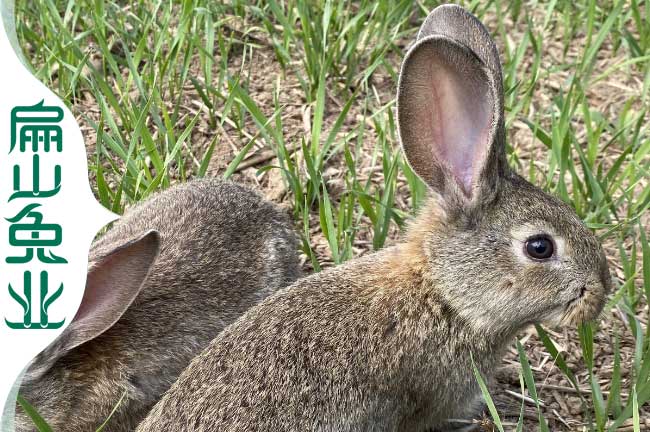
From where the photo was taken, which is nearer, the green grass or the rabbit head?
the rabbit head

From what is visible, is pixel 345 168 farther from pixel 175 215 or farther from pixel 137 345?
pixel 137 345

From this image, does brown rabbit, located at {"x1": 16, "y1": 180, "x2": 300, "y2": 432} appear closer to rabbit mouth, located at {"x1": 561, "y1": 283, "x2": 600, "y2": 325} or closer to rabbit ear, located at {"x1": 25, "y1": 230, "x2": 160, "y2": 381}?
rabbit ear, located at {"x1": 25, "y1": 230, "x2": 160, "y2": 381}

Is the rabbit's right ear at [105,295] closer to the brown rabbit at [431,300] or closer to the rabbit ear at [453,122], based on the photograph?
the brown rabbit at [431,300]

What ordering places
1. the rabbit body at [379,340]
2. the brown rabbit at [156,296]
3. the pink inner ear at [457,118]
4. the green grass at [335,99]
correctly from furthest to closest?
the green grass at [335,99] < the brown rabbit at [156,296] < the pink inner ear at [457,118] < the rabbit body at [379,340]

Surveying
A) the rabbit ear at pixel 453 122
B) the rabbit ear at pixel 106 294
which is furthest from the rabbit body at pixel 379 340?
the rabbit ear at pixel 106 294

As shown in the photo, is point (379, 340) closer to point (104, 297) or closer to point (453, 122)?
point (453, 122)

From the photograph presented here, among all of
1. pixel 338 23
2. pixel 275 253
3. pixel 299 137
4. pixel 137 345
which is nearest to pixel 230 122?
pixel 299 137

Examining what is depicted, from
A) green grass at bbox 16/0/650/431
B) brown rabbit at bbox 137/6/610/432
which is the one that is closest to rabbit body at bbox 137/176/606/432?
→ brown rabbit at bbox 137/6/610/432
